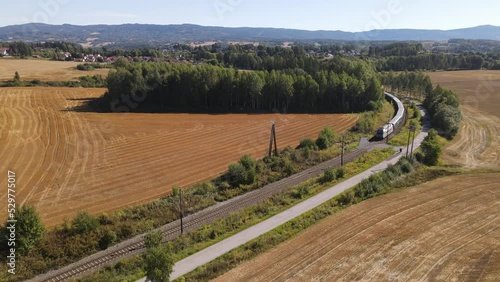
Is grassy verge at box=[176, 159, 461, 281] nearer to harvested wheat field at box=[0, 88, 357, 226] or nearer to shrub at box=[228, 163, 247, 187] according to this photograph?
shrub at box=[228, 163, 247, 187]

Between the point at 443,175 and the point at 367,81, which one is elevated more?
the point at 367,81

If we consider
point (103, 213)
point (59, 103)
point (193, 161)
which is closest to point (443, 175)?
point (193, 161)

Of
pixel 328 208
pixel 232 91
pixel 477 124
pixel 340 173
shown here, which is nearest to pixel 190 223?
pixel 328 208

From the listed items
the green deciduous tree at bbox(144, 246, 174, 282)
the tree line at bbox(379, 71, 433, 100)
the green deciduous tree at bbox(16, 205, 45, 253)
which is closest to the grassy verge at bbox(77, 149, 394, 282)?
the green deciduous tree at bbox(144, 246, 174, 282)

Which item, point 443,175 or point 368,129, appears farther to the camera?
point 368,129

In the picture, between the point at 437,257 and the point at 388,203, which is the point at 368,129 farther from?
the point at 437,257

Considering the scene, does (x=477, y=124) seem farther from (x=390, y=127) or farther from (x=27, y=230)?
(x=27, y=230)

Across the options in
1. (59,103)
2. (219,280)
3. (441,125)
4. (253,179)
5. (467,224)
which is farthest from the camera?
(59,103)
